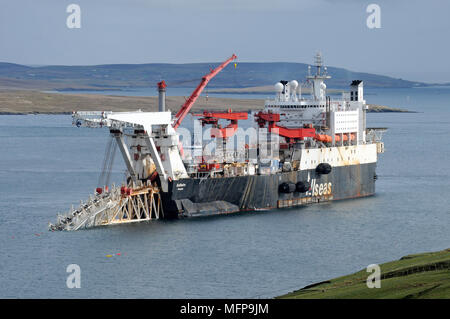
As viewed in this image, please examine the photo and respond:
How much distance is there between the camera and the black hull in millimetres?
57500

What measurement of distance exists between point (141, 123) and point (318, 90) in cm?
2168

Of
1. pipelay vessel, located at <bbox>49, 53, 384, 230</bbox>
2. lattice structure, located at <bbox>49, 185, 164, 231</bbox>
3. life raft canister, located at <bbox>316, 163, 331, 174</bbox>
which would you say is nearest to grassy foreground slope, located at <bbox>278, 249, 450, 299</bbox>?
lattice structure, located at <bbox>49, 185, 164, 231</bbox>

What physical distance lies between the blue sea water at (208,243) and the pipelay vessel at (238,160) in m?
1.38

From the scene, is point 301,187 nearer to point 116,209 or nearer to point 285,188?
point 285,188

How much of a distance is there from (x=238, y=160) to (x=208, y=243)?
13.2 meters

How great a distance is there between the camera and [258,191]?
61.9 meters

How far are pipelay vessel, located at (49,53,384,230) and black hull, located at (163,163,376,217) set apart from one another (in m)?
0.06

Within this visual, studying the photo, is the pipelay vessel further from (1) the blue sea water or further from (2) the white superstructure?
(1) the blue sea water

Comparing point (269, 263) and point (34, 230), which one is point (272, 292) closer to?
point (269, 263)

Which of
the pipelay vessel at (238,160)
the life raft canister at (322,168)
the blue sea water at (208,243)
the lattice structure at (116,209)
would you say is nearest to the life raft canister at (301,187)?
the pipelay vessel at (238,160)

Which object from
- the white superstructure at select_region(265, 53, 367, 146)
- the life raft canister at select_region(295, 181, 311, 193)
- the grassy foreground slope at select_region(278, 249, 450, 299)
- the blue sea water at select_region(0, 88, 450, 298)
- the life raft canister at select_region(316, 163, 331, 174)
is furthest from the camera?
the white superstructure at select_region(265, 53, 367, 146)

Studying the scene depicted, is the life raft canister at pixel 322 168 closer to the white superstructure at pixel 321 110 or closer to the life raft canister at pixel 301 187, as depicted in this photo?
the life raft canister at pixel 301 187

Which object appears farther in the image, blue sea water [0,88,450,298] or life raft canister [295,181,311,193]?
life raft canister [295,181,311,193]

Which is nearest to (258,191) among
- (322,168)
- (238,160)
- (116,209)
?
(238,160)
